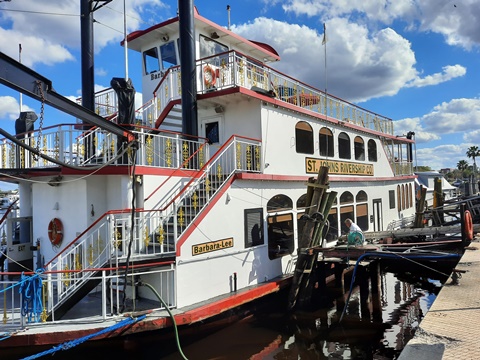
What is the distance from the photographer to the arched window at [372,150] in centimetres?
1655

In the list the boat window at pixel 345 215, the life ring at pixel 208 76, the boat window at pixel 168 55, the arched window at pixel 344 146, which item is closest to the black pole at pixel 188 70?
the life ring at pixel 208 76

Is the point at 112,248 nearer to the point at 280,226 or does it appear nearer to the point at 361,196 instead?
the point at 280,226

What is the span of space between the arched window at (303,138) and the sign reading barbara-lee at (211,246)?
14.3ft

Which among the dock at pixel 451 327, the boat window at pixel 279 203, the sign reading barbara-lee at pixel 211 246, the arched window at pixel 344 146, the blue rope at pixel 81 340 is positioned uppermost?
the arched window at pixel 344 146

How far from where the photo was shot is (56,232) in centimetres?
897

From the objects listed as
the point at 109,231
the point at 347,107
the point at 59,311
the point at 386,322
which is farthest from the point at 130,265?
the point at 347,107

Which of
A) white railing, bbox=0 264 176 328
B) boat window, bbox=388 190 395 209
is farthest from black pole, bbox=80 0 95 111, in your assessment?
boat window, bbox=388 190 395 209

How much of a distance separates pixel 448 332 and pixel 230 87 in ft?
24.4

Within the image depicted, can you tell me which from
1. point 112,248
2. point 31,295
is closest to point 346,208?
point 112,248

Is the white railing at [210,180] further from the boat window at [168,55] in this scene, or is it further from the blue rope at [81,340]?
the boat window at [168,55]

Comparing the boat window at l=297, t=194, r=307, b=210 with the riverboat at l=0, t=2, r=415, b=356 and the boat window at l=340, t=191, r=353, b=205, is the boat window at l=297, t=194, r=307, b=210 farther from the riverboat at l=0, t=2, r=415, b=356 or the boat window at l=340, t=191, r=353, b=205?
the boat window at l=340, t=191, r=353, b=205

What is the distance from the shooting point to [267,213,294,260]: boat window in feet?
33.7

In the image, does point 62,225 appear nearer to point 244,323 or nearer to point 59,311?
point 59,311

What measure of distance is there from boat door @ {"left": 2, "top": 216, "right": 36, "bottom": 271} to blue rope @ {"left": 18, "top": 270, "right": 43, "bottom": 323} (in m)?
3.26
